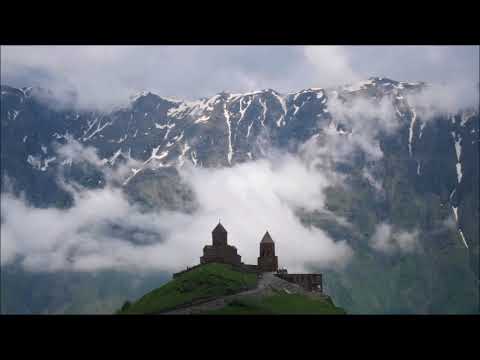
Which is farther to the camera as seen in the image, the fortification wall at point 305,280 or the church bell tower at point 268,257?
the church bell tower at point 268,257

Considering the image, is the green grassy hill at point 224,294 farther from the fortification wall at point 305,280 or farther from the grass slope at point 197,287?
the fortification wall at point 305,280

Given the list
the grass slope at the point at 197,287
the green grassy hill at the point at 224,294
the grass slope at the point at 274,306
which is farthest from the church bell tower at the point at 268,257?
the grass slope at the point at 274,306

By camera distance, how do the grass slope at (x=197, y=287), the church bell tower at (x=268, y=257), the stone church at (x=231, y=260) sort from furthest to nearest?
the church bell tower at (x=268, y=257) → the stone church at (x=231, y=260) → the grass slope at (x=197, y=287)

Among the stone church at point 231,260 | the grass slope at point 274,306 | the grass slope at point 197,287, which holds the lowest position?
Answer: the grass slope at point 274,306

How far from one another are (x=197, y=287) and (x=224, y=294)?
690 centimetres

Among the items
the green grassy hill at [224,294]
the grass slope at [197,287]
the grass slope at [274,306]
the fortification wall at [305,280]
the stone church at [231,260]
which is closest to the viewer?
the grass slope at [274,306]

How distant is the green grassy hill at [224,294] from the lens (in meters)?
96.5

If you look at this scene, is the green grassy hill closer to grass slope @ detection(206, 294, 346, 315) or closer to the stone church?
grass slope @ detection(206, 294, 346, 315)

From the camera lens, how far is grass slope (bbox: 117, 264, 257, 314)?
10344 cm

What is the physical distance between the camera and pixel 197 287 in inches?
4237
